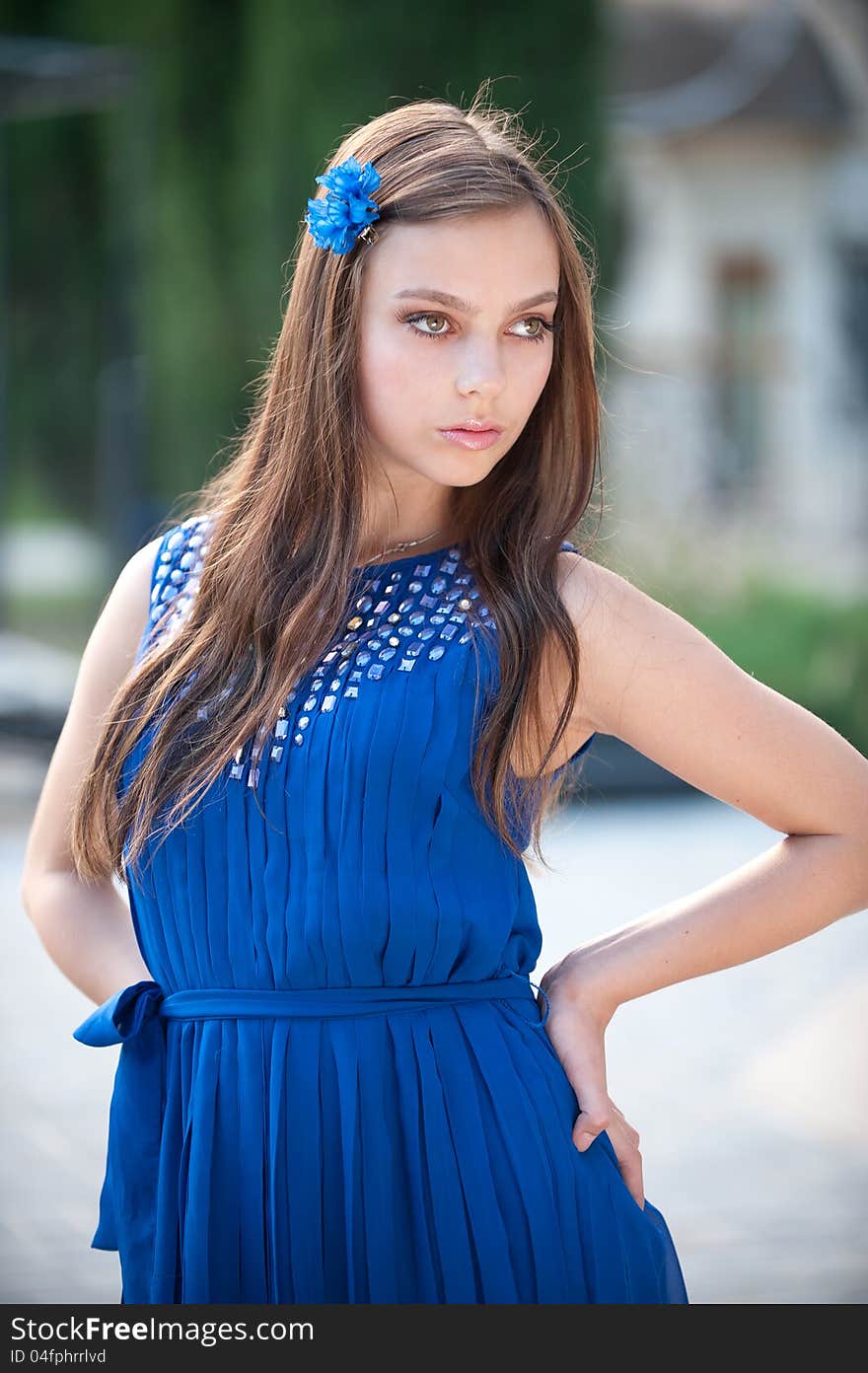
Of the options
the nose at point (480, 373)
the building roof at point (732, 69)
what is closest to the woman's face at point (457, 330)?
the nose at point (480, 373)

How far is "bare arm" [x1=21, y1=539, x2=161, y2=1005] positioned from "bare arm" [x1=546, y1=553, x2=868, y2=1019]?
454 mm

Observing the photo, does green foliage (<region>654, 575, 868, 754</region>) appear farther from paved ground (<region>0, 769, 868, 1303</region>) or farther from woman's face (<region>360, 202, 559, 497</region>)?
woman's face (<region>360, 202, 559, 497</region>)

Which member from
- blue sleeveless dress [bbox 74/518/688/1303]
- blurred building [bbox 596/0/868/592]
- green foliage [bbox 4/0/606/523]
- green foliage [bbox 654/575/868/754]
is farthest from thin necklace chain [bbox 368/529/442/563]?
blurred building [bbox 596/0/868/592]

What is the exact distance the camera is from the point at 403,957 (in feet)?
5.03

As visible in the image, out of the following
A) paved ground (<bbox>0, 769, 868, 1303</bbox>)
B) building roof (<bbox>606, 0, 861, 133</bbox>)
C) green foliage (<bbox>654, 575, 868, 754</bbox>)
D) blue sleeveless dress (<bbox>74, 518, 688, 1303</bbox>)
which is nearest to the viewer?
blue sleeveless dress (<bbox>74, 518, 688, 1303</bbox>)

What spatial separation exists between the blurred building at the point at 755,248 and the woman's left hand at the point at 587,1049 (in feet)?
55.6

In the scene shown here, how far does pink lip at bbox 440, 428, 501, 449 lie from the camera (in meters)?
1.58

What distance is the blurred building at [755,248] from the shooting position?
19.2m

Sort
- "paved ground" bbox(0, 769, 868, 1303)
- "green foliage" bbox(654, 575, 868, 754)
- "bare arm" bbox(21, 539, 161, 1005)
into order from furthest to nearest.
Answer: "green foliage" bbox(654, 575, 868, 754) < "paved ground" bbox(0, 769, 868, 1303) < "bare arm" bbox(21, 539, 161, 1005)

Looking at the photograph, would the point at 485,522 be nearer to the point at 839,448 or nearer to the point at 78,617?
the point at 78,617

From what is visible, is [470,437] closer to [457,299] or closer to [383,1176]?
[457,299]

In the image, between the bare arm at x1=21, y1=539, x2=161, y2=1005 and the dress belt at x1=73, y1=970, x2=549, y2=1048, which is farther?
the bare arm at x1=21, y1=539, x2=161, y2=1005

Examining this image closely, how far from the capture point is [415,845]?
153cm

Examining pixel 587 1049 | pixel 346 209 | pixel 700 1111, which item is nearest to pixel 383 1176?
pixel 587 1049
